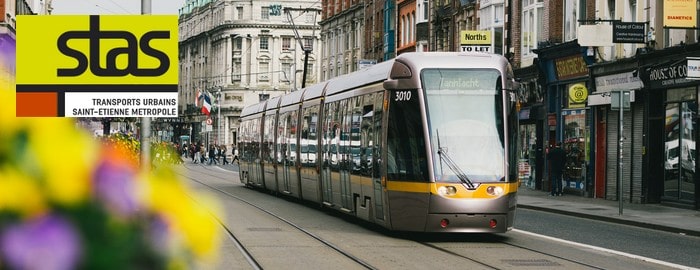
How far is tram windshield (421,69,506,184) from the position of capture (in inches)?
708

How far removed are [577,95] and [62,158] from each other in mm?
37741

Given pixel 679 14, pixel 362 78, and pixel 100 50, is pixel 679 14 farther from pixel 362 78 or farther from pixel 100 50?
pixel 100 50

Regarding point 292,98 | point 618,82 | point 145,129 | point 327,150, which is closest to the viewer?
point 145,129

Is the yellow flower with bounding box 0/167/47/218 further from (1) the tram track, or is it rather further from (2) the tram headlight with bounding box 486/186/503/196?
(2) the tram headlight with bounding box 486/186/503/196

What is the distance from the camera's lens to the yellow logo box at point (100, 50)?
10148 mm

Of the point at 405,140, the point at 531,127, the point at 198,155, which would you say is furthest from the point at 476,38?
the point at 198,155

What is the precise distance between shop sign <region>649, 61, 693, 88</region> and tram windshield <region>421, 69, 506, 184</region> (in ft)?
37.1

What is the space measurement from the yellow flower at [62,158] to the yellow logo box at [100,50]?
329 inches

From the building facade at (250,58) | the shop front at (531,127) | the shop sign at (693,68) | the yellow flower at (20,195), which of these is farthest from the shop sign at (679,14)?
the building facade at (250,58)

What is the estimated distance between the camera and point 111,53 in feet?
A: 33.7

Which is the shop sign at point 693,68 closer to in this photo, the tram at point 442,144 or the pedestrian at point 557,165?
the tram at point 442,144

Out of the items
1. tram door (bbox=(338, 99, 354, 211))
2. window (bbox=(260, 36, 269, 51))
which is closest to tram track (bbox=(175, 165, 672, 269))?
tram door (bbox=(338, 99, 354, 211))

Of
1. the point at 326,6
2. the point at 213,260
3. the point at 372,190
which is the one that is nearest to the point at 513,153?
the point at 372,190

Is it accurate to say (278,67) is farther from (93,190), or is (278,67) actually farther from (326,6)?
(93,190)
